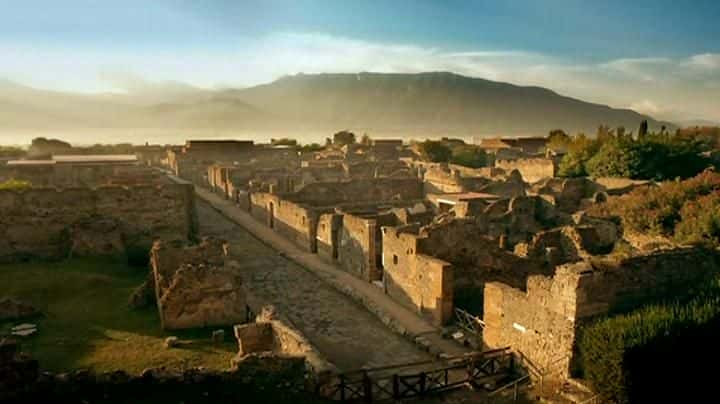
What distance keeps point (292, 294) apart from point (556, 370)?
392 inches

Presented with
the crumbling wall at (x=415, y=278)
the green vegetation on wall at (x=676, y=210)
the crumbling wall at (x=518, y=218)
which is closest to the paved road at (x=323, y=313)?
the crumbling wall at (x=415, y=278)

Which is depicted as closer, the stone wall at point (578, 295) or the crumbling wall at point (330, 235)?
the stone wall at point (578, 295)

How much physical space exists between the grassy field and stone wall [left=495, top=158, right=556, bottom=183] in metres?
32.4

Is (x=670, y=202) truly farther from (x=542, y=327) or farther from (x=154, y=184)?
(x=154, y=184)

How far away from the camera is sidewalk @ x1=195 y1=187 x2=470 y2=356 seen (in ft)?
48.8

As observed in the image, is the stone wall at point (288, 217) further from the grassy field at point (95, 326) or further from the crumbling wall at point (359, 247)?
the grassy field at point (95, 326)

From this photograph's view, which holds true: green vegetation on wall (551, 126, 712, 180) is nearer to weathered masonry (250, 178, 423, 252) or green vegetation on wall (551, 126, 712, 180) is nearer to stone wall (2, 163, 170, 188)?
weathered masonry (250, 178, 423, 252)

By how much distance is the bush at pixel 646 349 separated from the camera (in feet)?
32.4

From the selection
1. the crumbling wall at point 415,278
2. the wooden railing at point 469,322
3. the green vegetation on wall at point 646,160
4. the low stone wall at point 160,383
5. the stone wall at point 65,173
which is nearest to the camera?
the low stone wall at point 160,383

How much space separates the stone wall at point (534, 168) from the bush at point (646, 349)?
109ft

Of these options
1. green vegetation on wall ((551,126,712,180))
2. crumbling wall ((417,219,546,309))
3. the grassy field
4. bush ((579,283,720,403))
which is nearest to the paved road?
the grassy field

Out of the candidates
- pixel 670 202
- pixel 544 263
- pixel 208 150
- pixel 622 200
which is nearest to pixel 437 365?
pixel 544 263

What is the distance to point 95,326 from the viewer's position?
49.4 ft

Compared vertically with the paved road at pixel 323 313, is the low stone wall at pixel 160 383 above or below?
above
